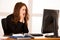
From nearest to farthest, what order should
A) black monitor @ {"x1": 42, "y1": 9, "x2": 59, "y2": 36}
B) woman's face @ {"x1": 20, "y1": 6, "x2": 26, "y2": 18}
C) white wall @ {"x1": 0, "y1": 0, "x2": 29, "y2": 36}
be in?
1. black monitor @ {"x1": 42, "y1": 9, "x2": 59, "y2": 36}
2. woman's face @ {"x1": 20, "y1": 6, "x2": 26, "y2": 18}
3. white wall @ {"x1": 0, "y1": 0, "x2": 29, "y2": 36}

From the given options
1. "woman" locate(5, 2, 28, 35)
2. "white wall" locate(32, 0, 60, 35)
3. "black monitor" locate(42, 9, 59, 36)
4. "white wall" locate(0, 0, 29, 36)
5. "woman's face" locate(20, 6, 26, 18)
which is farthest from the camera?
"white wall" locate(32, 0, 60, 35)

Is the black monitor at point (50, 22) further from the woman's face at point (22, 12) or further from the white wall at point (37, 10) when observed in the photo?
the white wall at point (37, 10)

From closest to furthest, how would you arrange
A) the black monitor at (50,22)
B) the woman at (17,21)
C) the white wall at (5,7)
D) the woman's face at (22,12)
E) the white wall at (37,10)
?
the black monitor at (50,22)
the woman at (17,21)
the woman's face at (22,12)
the white wall at (5,7)
the white wall at (37,10)

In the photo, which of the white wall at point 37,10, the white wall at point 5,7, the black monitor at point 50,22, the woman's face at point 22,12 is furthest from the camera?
the white wall at point 37,10

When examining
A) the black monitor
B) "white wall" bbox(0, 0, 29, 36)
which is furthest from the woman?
the black monitor

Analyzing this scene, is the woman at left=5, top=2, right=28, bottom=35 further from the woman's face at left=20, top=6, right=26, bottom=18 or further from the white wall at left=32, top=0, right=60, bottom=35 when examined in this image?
the white wall at left=32, top=0, right=60, bottom=35

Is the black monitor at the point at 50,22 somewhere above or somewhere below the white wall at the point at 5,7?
below

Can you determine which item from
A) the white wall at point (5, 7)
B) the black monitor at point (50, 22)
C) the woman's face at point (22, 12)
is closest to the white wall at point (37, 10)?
the white wall at point (5, 7)

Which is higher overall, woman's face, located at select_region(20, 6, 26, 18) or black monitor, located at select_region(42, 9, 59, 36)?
woman's face, located at select_region(20, 6, 26, 18)

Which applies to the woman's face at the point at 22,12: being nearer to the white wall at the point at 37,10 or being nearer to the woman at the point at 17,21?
the woman at the point at 17,21

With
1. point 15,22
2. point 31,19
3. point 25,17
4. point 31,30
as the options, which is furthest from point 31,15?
point 15,22

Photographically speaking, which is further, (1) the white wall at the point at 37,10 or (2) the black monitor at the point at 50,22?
(1) the white wall at the point at 37,10

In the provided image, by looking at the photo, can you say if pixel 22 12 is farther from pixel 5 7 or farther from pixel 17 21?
pixel 5 7

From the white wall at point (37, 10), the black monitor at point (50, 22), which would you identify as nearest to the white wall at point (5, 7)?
the white wall at point (37, 10)
